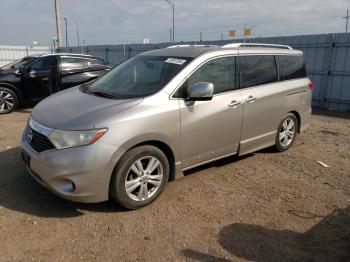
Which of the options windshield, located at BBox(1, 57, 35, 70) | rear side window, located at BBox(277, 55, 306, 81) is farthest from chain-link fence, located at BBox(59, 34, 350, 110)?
windshield, located at BBox(1, 57, 35, 70)

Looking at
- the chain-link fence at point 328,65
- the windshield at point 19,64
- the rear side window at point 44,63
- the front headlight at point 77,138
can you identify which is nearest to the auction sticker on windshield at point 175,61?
the front headlight at point 77,138

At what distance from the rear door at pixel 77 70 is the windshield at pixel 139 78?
4.83 m

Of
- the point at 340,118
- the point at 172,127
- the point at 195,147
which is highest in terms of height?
the point at 172,127

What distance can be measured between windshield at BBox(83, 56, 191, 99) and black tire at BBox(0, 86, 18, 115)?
5.22m

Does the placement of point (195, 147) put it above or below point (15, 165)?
above

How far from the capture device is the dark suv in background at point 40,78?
8906mm

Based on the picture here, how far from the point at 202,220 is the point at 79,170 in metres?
1.42

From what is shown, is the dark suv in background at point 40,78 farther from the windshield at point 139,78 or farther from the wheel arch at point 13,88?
the windshield at point 139,78

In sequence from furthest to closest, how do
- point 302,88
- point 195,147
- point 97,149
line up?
point 302,88 → point 195,147 → point 97,149

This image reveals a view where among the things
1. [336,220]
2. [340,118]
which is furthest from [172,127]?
[340,118]

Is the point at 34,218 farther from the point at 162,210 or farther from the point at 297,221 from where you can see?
the point at 297,221

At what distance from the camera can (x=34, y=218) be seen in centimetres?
359

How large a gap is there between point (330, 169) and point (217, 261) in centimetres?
309

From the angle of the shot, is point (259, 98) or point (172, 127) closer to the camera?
point (172, 127)
